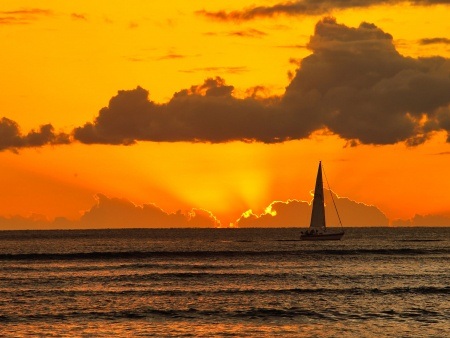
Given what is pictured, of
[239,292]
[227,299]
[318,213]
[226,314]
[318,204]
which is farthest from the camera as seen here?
[318,213]

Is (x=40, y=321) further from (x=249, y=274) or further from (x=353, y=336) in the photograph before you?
(x=249, y=274)

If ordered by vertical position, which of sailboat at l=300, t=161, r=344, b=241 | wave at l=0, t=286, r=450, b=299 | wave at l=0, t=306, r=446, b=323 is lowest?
wave at l=0, t=306, r=446, b=323

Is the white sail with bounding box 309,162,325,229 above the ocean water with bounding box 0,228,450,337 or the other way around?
above

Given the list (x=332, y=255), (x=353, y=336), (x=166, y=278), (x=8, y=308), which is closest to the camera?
(x=353, y=336)

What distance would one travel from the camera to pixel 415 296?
76688 mm

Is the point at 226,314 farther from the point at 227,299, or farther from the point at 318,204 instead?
the point at 318,204

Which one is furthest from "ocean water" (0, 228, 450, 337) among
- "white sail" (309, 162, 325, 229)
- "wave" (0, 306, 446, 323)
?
"white sail" (309, 162, 325, 229)

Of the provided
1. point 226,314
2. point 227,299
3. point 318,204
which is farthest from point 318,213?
point 226,314

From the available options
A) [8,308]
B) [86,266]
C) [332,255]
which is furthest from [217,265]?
[8,308]

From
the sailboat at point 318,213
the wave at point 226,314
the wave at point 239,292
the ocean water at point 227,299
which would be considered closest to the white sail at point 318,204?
the sailboat at point 318,213

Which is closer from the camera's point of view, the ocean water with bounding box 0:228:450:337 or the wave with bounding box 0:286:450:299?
the ocean water with bounding box 0:228:450:337

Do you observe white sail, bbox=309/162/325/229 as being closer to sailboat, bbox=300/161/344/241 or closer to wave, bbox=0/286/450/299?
sailboat, bbox=300/161/344/241

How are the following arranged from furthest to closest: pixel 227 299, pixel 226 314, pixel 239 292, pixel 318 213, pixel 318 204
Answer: pixel 318 213 → pixel 318 204 → pixel 239 292 → pixel 227 299 → pixel 226 314

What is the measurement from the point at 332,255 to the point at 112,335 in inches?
3738
